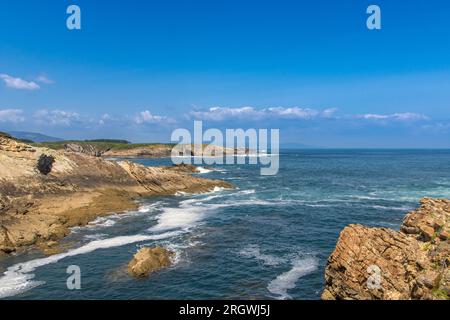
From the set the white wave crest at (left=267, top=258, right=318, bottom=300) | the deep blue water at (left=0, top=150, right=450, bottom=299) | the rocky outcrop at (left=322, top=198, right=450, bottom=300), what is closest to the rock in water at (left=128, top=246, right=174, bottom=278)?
the deep blue water at (left=0, top=150, right=450, bottom=299)

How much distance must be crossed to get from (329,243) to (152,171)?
158 feet

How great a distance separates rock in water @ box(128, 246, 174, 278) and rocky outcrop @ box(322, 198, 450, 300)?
1490cm

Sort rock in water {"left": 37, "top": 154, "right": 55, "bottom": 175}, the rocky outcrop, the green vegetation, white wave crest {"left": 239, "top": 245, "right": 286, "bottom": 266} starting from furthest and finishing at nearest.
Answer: rock in water {"left": 37, "top": 154, "right": 55, "bottom": 175} < white wave crest {"left": 239, "top": 245, "right": 286, "bottom": 266} < the rocky outcrop < the green vegetation

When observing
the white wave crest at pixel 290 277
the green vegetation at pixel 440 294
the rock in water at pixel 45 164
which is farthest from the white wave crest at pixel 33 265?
the green vegetation at pixel 440 294

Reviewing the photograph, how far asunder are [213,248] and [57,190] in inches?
1193

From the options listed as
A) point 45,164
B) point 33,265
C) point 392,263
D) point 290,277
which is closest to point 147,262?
point 33,265

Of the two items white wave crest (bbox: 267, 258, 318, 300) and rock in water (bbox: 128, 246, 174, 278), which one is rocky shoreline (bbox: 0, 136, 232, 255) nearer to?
rock in water (bbox: 128, 246, 174, 278)

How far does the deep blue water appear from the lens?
27.8 meters

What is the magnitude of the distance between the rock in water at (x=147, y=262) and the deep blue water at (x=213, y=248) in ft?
2.54

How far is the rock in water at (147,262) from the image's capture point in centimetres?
3025

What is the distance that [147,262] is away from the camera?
31.1 meters

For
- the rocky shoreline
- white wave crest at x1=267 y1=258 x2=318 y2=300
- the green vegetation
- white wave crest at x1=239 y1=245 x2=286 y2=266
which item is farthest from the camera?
the rocky shoreline

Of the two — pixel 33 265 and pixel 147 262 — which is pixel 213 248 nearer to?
pixel 147 262
